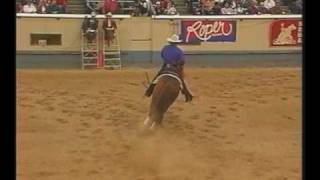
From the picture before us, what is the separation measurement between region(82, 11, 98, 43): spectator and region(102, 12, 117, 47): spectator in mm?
109

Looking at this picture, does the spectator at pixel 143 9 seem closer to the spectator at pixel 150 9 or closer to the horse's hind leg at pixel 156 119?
the spectator at pixel 150 9

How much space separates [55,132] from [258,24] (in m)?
2.79

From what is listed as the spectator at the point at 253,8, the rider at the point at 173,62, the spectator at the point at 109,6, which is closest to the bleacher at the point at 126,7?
the spectator at the point at 109,6

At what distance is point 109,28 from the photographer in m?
5.93

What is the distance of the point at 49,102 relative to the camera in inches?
190

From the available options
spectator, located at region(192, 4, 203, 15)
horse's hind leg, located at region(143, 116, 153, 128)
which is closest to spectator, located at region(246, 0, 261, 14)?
spectator, located at region(192, 4, 203, 15)

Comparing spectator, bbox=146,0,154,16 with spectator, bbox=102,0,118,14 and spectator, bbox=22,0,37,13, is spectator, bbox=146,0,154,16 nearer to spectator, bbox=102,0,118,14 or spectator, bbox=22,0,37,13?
spectator, bbox=102,0,118,14

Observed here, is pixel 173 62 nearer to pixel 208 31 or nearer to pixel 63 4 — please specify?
pixel 63 4

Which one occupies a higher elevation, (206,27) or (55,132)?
(206,27)

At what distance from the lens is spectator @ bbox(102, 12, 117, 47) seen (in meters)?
5.89
